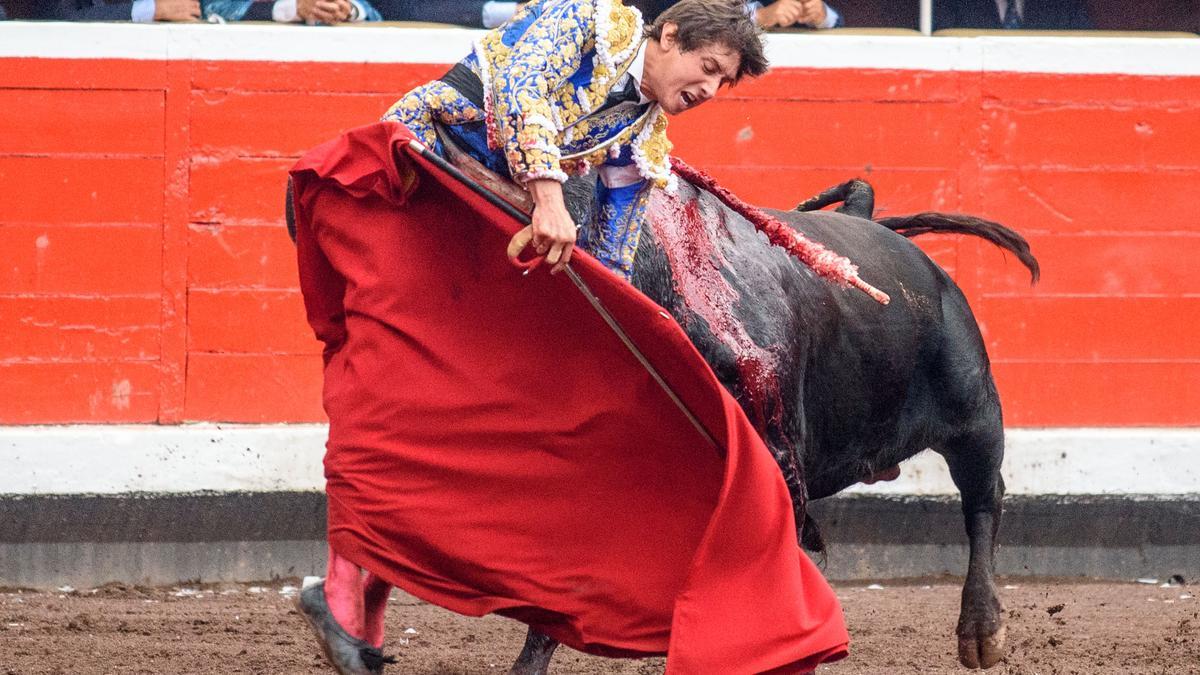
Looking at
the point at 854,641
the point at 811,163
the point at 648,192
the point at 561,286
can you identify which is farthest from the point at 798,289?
the point at 811,163

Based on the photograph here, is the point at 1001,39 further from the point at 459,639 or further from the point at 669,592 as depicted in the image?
the point at 669,592

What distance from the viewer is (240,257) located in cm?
570

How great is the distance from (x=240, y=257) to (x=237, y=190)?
0.22 metres

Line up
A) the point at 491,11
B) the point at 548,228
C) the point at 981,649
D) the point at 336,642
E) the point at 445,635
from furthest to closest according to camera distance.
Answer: the point at 491,11 → the point at 445,635 → the point at 981,649 → the point at 336,642 → the point at 548,228

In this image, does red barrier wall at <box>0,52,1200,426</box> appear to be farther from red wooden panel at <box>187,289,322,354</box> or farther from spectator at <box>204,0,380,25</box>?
spectator at <box>204,0,380,25</box>

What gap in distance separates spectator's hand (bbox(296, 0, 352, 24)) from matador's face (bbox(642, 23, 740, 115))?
2.67 m

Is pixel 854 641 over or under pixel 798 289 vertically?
under

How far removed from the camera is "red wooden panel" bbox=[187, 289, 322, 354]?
5.68 m

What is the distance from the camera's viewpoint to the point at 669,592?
11.0ft

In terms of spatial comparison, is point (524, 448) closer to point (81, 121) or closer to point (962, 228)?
point (962, 228)

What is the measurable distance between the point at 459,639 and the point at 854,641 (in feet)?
3.66

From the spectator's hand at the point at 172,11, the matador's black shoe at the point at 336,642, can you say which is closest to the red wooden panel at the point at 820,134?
the spectator's hand at the point at 172,11

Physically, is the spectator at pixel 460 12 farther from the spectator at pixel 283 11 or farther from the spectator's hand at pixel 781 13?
the spectator's hand at pixel 781 13

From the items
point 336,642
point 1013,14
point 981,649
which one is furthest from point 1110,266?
point 336,642
